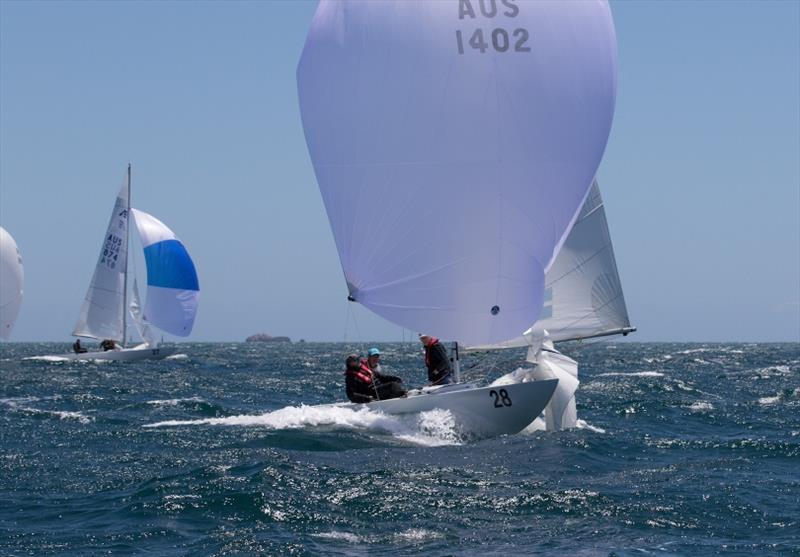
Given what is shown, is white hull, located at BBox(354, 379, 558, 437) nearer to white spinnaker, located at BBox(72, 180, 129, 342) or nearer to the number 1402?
the number 1402

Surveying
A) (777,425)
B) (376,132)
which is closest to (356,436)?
(376,132)

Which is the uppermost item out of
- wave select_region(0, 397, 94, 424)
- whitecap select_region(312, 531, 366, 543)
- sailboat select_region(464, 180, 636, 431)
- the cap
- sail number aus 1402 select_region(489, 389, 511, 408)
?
sailboat select_region(464, 180, 636, 431)

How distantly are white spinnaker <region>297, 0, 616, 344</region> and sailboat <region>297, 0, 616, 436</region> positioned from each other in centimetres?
2

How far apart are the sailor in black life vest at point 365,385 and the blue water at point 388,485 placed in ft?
1.43

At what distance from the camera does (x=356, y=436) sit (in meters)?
17.1

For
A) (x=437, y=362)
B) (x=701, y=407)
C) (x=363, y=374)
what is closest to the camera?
(x=363, y=374)

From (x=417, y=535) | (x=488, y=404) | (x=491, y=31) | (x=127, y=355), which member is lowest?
(x=417, y=535)

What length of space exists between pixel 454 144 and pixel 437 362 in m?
4.34

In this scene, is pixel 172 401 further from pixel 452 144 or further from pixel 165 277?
pixel 165 277

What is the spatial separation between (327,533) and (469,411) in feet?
21.4

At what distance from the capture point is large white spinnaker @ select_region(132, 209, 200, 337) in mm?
54344

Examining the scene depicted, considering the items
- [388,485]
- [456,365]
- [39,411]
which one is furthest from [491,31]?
[39,411]

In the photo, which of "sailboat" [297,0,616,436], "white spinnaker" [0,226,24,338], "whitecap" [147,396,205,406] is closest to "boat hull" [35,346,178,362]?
"white spinnaker" [0,226,24,338]

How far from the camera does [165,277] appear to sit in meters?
54.7
